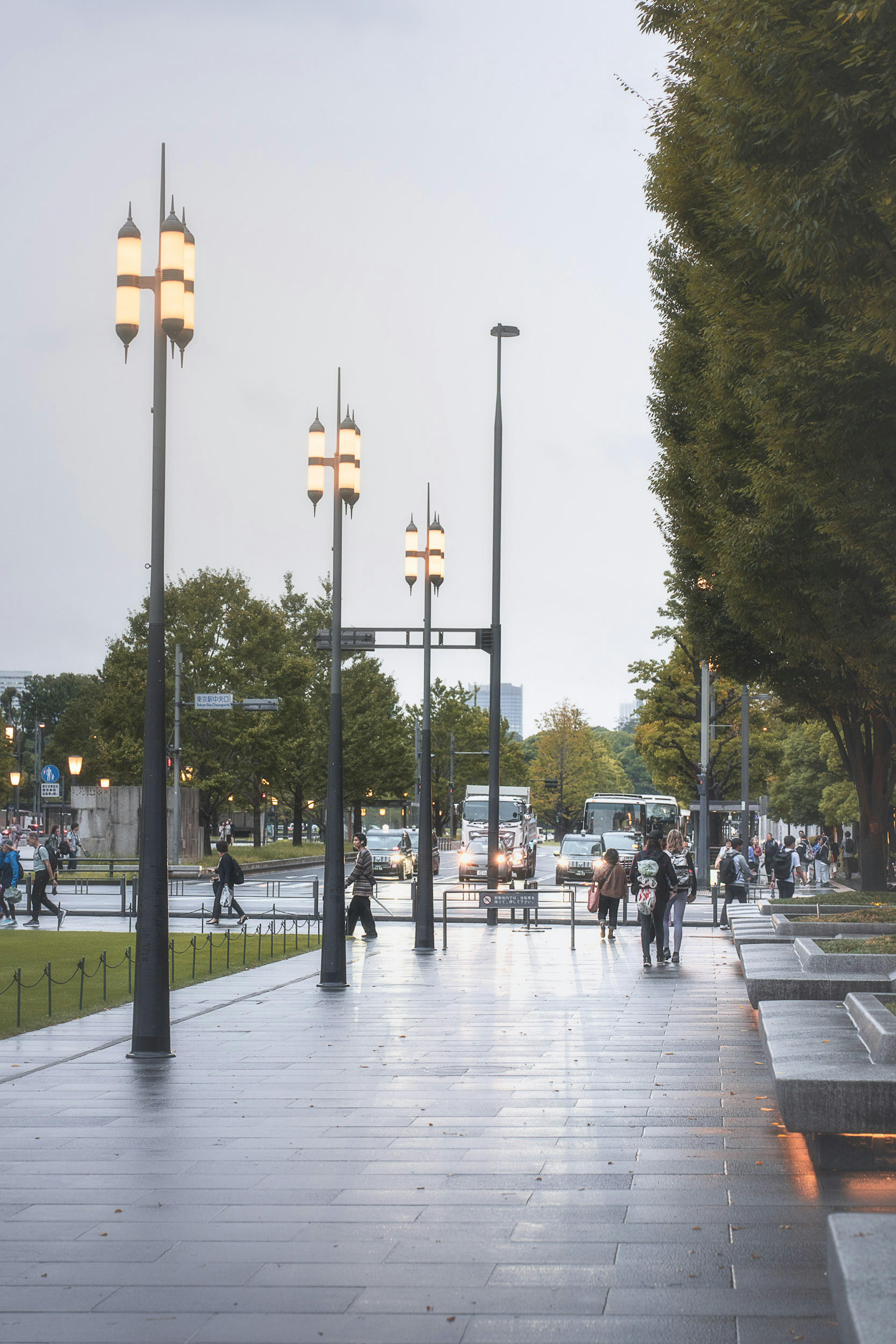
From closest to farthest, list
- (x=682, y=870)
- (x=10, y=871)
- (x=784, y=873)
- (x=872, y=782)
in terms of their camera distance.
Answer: (x=682, y=870) → (x=872, y=782) → (x=10, y=871) → (x=784, y=873)

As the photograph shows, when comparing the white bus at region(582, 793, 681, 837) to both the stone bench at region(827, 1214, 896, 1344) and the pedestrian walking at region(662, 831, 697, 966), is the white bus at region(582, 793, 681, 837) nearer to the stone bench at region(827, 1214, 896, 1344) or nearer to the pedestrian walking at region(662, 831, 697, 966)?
the pedestrian walking at region(662, 831, 697, 966)

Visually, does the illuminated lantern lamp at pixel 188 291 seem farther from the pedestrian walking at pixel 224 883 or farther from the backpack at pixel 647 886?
the pedestrian walking at pixel 224 883

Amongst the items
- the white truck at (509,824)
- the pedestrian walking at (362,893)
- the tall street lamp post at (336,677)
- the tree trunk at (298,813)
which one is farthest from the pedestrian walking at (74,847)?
the tall street lamp post at (336,677)

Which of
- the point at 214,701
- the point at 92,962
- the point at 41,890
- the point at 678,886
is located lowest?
the point at 92,962

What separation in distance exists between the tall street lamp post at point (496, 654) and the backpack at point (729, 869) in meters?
4.54

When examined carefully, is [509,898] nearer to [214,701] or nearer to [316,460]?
[316,460]

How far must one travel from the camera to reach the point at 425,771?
22.5 metres

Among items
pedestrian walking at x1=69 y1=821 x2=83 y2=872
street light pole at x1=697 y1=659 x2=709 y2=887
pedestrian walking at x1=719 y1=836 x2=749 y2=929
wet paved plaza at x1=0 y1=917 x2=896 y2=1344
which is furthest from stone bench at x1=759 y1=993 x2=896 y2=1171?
pedestrian walking at x1=69 y1=821 x2=83 y2=872

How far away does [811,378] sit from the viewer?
40.1ft

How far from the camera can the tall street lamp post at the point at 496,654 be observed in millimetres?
28328

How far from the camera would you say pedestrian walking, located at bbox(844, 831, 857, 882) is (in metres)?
51.9

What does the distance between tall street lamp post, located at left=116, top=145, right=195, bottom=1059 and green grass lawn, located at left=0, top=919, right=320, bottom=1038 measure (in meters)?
1.09

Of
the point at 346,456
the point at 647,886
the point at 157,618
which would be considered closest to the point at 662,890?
the point at 647,886

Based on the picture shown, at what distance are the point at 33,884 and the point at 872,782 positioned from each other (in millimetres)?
16252
